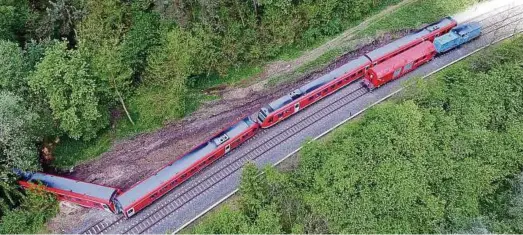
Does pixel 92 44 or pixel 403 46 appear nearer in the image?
pixel 92 44

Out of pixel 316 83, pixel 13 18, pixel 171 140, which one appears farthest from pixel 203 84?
pixel 13 18

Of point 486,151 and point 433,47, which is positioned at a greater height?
point 433,47

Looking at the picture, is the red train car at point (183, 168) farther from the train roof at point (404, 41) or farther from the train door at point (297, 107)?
the train roof at point (404, 41)

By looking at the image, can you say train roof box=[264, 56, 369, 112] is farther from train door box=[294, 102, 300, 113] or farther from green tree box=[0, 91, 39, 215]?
green tree box=[0, 91, 39, 215]

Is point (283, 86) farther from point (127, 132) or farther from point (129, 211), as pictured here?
point (129, 211)

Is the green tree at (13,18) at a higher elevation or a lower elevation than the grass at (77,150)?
higher

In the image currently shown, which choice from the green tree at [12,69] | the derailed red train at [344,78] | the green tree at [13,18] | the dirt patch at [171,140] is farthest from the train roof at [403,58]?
the green tree at [13,18]

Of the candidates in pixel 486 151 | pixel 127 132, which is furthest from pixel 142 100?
pixel 486 151

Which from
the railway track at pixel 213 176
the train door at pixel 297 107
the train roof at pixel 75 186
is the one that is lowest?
the railway track at pixel 213 176
